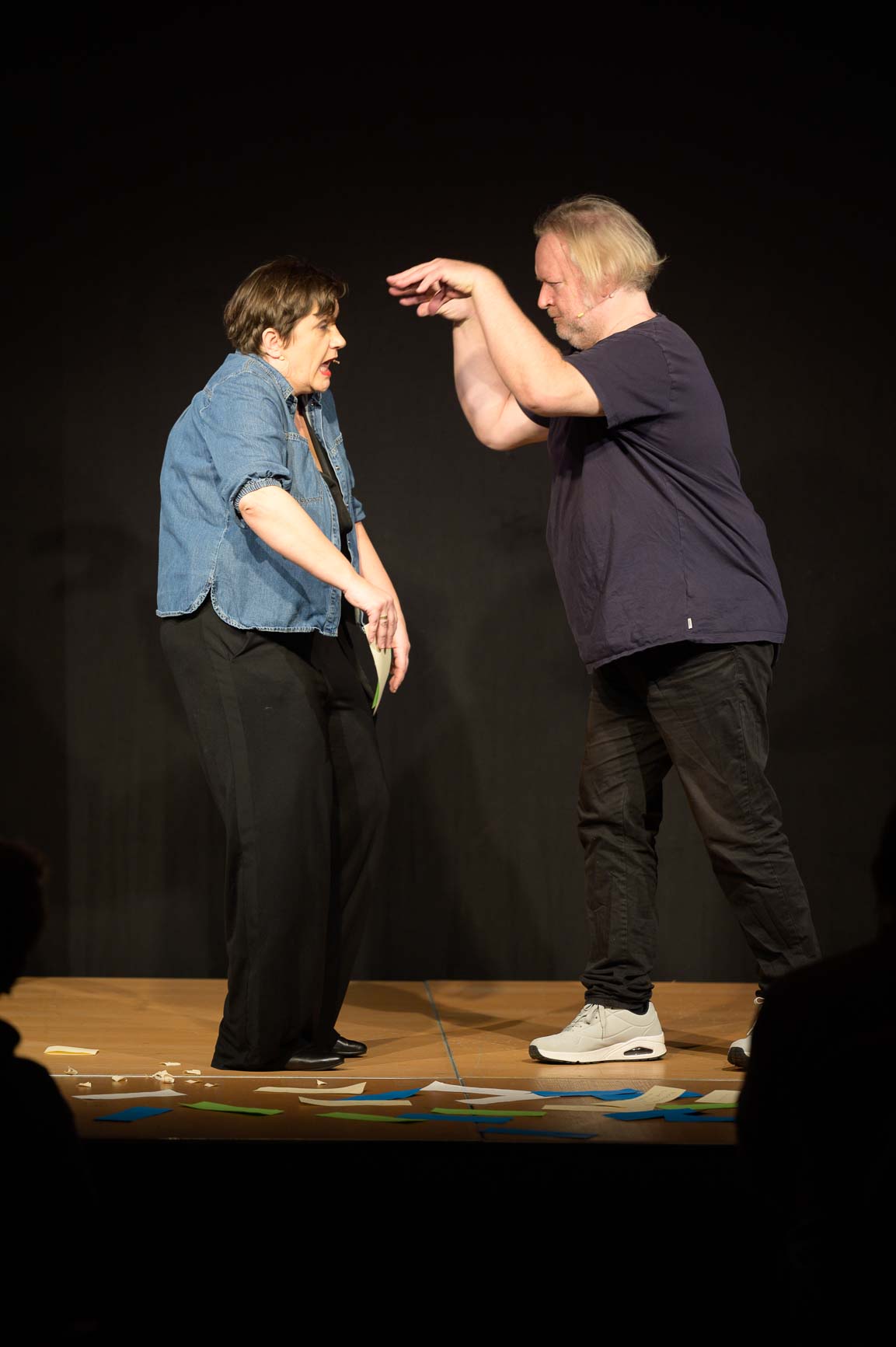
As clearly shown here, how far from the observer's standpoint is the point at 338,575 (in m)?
2.51

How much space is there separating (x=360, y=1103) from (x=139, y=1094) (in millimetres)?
353

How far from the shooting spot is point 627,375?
2.58 meters

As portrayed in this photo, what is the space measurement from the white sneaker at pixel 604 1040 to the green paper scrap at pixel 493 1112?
0.44 m

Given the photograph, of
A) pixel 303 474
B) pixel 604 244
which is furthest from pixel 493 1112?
pixel 604 244

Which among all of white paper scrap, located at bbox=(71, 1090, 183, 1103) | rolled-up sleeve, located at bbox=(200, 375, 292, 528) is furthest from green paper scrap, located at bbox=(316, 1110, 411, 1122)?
rolled-up sleeve, located at bbox=(200, 375, 292, 528)

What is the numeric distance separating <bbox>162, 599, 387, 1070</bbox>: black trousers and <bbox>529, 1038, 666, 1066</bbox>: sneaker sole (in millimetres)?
402

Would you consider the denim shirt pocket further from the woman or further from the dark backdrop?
the dark backdrop

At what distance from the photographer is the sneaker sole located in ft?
8.85

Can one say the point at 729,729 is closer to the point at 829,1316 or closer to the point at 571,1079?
the point at 571,1079

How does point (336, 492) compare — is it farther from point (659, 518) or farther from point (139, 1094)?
point (139, 1094)

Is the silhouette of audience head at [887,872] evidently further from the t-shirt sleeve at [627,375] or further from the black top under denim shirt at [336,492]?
the black top under denim shirt at [336,492]

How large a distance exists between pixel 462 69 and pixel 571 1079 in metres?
2.54

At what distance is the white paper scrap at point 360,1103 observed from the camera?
90.0 inches

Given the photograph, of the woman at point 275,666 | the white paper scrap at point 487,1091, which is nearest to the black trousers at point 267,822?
the woman at point 275,666
